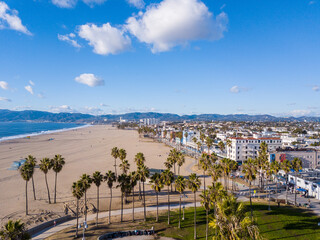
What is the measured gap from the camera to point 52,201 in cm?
3959

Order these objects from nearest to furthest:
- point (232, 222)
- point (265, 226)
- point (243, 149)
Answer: point (232, 222) → point (265, 226) → point (243, 149)

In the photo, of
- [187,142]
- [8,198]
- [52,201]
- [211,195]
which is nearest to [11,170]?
[8,198]

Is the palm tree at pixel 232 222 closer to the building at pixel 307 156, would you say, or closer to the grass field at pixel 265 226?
the grass field at pixel 265 226

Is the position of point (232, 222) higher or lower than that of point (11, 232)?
higher

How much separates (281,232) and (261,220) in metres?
A: 3.39

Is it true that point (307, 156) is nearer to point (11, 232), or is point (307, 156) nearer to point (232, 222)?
point (232, 222)

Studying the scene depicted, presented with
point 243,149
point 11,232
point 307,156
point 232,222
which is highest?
point 232,222

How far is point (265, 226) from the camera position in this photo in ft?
96.5

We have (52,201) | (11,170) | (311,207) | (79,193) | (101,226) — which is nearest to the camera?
(79,193)

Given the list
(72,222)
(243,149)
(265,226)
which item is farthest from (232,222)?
(243,149)

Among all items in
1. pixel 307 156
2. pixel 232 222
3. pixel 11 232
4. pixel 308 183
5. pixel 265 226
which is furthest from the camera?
pixel 307 156

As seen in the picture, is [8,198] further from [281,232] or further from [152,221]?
[281,232]

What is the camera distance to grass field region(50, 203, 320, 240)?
2748 cm

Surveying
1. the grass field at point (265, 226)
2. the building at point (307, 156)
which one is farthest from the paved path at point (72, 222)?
the building at point (307, 156)
